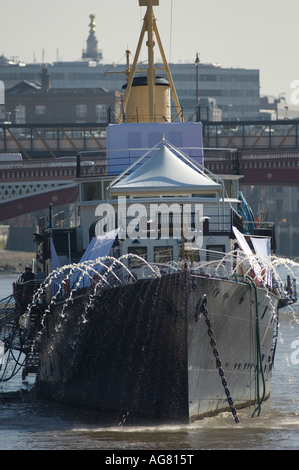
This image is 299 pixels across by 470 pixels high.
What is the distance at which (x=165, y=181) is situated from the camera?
35.5 meters

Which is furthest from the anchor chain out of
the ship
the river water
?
the river water

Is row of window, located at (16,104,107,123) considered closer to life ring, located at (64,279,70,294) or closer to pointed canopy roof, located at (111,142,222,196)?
pointed canopy roof, located at (111,142,222,196)

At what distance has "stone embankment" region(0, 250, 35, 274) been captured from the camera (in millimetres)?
121000

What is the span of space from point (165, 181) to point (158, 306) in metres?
5.32

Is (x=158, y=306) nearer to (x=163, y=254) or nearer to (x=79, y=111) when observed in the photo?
(x=163, y=254)

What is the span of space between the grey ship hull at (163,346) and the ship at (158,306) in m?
0.03

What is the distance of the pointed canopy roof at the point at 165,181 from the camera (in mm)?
35094

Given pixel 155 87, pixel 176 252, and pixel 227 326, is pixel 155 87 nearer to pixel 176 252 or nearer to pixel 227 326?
pixel 176 252

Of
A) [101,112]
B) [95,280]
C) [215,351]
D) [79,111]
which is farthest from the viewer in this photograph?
[79,111]

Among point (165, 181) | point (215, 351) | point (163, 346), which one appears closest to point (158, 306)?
point (163, 346)

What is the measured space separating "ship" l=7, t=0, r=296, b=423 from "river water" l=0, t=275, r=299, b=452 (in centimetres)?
46

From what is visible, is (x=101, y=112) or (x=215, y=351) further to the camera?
(x=101, y=112)

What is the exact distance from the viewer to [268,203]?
550 ft

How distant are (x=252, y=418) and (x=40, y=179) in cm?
5937
